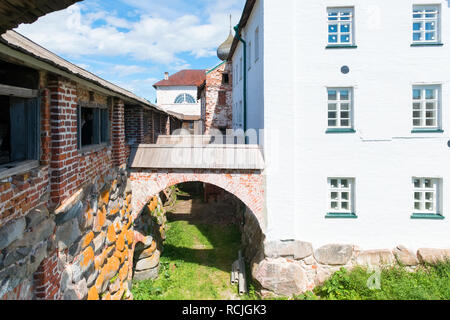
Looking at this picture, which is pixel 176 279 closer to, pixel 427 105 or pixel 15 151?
pixel 15 151

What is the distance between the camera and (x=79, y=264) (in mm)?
4836

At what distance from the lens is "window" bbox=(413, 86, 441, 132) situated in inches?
355

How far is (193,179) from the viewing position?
28.1 feet

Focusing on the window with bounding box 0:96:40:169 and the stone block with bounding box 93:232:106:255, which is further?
the stone block with bounding box 93:232:106:255

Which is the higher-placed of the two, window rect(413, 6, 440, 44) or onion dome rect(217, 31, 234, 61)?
onion dome rect(217, 31, 234, 61)

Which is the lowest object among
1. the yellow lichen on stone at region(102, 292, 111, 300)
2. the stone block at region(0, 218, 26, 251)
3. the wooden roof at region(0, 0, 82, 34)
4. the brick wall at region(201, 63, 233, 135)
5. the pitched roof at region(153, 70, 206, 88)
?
the yellow lichen on stone at region(102, 292, 111, 300)

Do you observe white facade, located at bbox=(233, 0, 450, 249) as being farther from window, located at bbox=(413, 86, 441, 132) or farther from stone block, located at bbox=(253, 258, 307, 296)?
stone block, located at bbox=(253, 258, 307, 296)

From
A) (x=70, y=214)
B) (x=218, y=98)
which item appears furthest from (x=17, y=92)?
(x=218, y=98)

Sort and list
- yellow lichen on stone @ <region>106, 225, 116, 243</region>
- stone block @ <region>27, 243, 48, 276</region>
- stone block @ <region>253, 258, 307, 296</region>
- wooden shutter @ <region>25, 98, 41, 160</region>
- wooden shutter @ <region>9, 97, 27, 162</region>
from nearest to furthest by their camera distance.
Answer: stone block @ <region>27, 243, 48, 276</region>, wooden shutter @ <region>9, 97, 27, 162</region>, wooden shutter @ <region>25, 98, 41, 160</region>, yellow lichen on stone @ <region>106, 225, 116, 243</region>, stone block @ <region>253, 258, 307, 296</region>

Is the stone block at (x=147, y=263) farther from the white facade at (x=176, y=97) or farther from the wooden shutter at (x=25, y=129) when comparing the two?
the white facade at (x=176, y=97)

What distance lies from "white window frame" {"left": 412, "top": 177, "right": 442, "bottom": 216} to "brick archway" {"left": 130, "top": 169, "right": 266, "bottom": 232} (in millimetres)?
4642

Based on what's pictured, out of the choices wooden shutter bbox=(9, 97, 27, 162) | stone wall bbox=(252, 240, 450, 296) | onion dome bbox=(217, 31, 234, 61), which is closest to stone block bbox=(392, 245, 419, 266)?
stone wall bbox=(252, 240, 450, 296)

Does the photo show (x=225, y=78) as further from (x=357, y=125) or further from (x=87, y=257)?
(x=87, y=257)

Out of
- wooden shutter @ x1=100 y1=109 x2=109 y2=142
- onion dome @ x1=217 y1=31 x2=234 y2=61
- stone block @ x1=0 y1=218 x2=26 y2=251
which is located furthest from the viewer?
onion dome @ x1=217 y1=31 x2=234 y2=61
